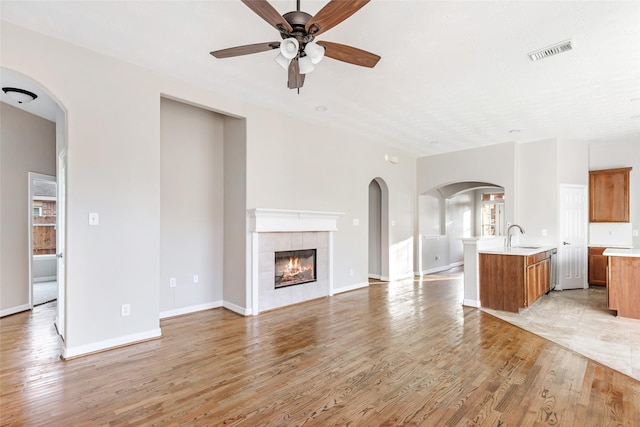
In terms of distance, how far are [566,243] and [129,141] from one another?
24.6ft

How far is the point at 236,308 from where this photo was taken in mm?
4605

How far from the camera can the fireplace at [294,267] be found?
193 inches

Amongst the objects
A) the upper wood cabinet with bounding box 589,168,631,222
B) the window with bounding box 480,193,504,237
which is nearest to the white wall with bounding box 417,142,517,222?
the upper wood cabinet with bounding box 589,168,631,222

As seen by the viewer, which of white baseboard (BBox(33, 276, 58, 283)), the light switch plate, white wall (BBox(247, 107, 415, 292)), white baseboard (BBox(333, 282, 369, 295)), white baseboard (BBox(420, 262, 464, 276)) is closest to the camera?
the light switch plate

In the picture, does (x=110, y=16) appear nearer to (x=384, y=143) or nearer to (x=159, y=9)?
(x=159, y=9)

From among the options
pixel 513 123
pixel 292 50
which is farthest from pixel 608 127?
pixel 292 50

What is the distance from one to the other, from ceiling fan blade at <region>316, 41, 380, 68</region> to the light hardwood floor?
2.62 metres

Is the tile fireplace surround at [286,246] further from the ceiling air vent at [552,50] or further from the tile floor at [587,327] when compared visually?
the ceiling air vent at [552,50]

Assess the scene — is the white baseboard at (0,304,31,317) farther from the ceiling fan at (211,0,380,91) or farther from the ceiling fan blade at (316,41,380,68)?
the ceiling fan blade at (316,41,380,68)

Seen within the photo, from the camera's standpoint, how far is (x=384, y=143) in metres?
6.73

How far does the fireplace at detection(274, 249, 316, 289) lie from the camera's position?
4910mm

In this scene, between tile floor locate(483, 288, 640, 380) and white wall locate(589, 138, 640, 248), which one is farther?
white wall locate(589, 138, 640, 248)

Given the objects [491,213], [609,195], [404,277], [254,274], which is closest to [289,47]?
[254,274]

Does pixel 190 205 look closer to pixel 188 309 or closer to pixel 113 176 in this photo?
pixel 113 176
